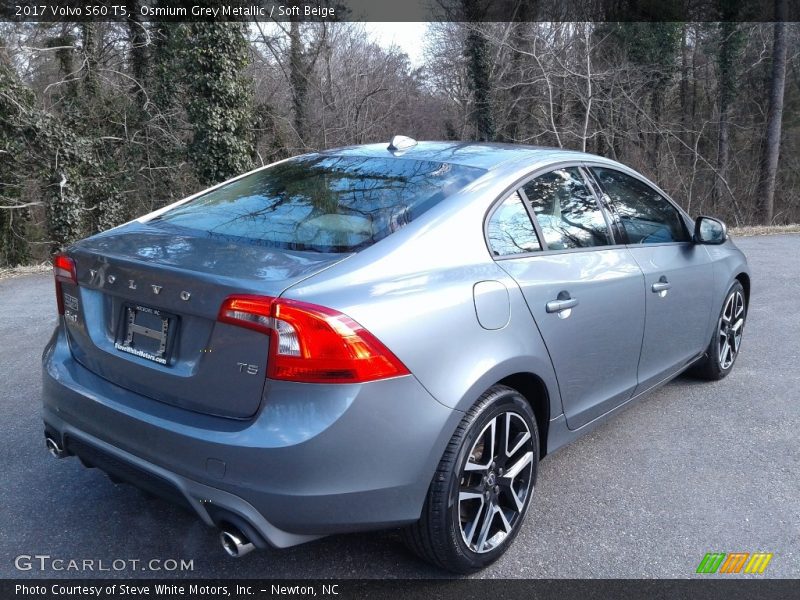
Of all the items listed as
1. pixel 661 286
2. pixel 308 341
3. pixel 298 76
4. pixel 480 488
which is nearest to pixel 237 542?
pixel 308 341

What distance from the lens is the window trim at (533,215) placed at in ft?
9.25

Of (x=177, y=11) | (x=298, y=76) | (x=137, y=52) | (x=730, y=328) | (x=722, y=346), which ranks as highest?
(x=177, y=11)

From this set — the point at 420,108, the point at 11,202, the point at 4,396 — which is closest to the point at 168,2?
the point at 11,202

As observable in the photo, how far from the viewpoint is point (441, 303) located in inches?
95.9

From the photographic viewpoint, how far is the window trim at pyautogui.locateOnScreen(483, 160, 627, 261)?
282 cm

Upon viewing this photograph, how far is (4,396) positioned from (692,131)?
1117 inches

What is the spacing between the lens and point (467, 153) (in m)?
3.34

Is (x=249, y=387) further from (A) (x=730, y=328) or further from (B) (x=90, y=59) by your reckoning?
(B) (x=90, y=59)

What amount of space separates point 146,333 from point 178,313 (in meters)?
0.21


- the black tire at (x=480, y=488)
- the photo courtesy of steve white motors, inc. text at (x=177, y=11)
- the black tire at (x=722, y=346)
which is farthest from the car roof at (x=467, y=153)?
the photo courtesy of steve white motors, inc. text at (x=177, y=11)

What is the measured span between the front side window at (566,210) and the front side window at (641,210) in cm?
24

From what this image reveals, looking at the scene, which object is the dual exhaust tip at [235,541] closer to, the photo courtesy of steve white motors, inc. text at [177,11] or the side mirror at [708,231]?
the side mirror at [708,231]

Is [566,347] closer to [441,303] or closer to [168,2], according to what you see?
[441,303]

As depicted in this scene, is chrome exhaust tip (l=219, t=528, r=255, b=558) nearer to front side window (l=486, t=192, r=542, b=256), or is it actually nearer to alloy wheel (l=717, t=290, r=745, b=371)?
front side window (l=486, t=192, r=542, b=256)
